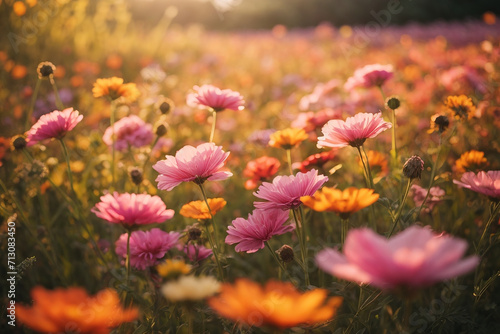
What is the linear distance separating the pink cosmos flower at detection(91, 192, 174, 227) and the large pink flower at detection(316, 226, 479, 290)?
1.45 feet

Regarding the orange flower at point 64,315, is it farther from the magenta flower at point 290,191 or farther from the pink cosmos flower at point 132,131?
the pink cosmos flower at point 132,131

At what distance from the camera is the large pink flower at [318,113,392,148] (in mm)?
841

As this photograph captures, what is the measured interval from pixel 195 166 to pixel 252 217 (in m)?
0.18

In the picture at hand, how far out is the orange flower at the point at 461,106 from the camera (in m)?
1.23

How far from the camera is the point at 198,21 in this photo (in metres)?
14.2

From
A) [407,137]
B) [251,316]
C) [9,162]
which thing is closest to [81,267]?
[9,162]

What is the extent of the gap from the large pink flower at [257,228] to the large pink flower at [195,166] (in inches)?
4.5

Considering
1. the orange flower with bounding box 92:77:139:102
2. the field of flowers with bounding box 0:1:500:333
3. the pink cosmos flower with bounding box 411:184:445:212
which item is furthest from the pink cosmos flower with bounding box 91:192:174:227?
the pink cosmos flower with bounding box 411:184:445:212

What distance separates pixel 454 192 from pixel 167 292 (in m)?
1.45

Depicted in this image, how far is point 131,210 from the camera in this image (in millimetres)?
760

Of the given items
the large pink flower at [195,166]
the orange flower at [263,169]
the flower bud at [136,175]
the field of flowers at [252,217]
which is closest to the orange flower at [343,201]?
the field of flowers at [252,217]

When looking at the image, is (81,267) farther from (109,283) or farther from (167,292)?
Answer: (167,292)

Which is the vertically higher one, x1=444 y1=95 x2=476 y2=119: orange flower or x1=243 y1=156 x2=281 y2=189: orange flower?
x1=444 y1=95 x2=476 y2=119: orange flower

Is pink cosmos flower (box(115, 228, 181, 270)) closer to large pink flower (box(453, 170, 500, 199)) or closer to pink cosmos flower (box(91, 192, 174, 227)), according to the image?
pink cosmos flower (box(91, 192, 174, 227))
